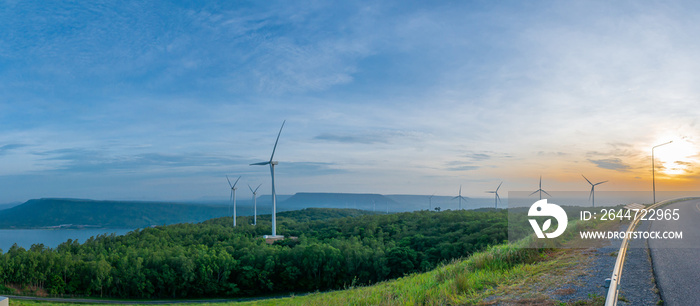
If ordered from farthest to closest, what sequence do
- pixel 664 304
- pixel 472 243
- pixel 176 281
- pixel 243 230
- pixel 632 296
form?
pixel 243 230 < pixel 176 281 < pixel 472 243 < pixel 632 296 < pixel 664 304

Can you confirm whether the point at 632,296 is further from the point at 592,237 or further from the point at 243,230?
the point at 243,230

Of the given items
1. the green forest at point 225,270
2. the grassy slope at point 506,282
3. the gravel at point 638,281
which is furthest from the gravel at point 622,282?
the green forest at point 225,270

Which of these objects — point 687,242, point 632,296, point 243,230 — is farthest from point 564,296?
Answer: point 243,230

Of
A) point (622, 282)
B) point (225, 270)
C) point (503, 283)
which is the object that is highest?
point (622, 282)

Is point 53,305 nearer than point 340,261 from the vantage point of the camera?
Yes

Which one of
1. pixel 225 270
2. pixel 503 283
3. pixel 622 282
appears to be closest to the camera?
pixel 622 282

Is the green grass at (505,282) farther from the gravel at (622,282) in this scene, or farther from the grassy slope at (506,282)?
the gravel at (622,282)

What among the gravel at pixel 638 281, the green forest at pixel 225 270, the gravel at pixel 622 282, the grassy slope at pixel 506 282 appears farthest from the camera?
the green forest at pixel 225 270

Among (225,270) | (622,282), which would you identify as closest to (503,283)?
(622,282)

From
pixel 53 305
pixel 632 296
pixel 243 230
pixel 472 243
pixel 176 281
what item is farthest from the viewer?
pixel 243 230

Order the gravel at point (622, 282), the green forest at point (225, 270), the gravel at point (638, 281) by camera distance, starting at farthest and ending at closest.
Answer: the green forest at point (225, 270) → the gravel at point (622, 282) → the gravel at point (638, 281)

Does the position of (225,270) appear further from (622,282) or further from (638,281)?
(638,281)
